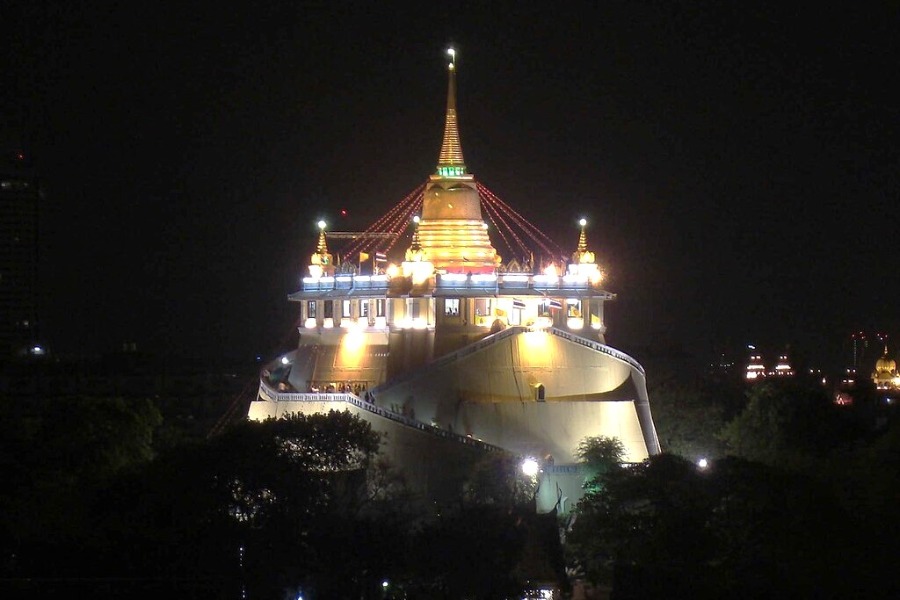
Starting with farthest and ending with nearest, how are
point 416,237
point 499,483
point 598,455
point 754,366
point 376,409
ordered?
point 754,366
point 416,237
point 376,409
point 598,455
point 499,483

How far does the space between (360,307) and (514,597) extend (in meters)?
21.6

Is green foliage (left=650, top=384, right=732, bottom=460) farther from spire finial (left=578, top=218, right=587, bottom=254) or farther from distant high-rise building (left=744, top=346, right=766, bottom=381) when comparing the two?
distant high-rise building (left=744, top=346, right=766, bottom=381)

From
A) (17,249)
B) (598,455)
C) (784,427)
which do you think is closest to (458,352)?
(598,455)

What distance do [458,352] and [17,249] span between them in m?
76.9

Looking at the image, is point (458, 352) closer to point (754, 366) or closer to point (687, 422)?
point (687, 422)

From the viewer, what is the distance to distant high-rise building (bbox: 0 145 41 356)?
458 ft

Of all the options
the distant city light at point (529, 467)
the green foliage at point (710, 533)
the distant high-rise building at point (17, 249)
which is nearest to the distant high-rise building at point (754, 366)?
the distant high-rise building at point (17, 249)

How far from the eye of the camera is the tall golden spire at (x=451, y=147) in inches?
2995

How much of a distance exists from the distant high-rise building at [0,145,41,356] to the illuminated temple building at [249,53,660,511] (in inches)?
2576

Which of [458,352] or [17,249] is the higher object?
[17,249]

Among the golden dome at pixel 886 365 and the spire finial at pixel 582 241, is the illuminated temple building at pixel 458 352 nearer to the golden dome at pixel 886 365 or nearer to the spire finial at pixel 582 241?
the spire finial at pixel 582 241

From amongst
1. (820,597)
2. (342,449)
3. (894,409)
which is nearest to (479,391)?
(342,449)

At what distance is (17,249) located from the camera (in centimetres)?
14062

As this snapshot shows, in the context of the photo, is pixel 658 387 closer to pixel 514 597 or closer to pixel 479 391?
pixel 479 391
